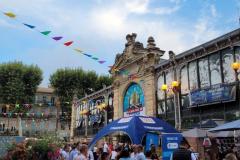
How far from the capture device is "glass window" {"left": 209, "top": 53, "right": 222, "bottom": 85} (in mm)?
20109

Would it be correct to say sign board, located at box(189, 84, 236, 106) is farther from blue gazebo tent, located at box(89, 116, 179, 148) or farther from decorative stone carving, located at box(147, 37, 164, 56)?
decorative stone carving, located at box(147, 37, 164, 56)

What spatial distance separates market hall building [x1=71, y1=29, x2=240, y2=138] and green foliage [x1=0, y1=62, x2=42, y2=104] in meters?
17.2

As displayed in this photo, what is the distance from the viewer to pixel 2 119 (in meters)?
60.8

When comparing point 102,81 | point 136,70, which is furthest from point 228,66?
point 102,81

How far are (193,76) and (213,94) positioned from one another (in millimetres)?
2683

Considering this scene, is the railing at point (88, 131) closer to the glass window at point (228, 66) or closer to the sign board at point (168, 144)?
the glass window at point (228, 66)

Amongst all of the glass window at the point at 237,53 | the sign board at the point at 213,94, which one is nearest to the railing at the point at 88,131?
the sign board at the point at 213,94

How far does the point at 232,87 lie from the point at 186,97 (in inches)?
176

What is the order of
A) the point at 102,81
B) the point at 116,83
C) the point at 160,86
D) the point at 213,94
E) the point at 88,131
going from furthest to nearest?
the point at 102,81 < the point at 88,131 < the point at 116,83 < the point at 160,86 < the point at 213,94

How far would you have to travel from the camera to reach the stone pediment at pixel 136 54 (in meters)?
26.7

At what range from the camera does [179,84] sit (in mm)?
23266

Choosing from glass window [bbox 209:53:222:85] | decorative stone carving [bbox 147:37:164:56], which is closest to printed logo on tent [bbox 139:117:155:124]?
glass window [bbox 209:53:222:85]

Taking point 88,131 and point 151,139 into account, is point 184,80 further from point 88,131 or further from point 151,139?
point 88,131

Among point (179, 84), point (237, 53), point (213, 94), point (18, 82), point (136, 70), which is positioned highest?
point (18, 82)
